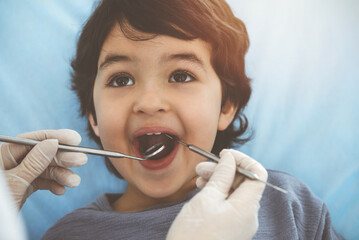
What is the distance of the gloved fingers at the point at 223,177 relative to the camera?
72cm

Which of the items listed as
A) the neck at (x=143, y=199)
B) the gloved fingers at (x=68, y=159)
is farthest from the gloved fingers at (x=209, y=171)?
the gloved fingers at (x=68, y=159)

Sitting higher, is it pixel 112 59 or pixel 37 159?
pixel 112 59

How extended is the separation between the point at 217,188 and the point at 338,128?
646 mm

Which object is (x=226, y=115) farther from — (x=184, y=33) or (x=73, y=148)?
(x=73, y=148)

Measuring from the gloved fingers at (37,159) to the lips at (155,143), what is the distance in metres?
0.22

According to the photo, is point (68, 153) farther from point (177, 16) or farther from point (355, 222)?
point (355, 222)

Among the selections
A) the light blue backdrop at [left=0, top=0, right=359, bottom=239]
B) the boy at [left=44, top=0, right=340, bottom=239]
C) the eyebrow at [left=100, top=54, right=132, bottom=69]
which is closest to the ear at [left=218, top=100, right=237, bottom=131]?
the boy at [left=44, top=0, right=340, bottom=239]

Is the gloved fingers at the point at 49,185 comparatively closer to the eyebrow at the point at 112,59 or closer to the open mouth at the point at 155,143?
the open mouth at the point at 155,143

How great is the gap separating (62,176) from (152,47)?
444 mm

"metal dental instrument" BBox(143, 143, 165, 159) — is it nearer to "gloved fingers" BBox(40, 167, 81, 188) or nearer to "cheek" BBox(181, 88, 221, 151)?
"cheek" BBox(181, 88, 221, 151)

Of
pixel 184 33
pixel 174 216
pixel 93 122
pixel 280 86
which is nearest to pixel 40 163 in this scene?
pixel 93 122

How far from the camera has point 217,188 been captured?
Answer: 72cm

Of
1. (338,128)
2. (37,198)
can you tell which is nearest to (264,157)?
(338,128)

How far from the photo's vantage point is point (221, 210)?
0.70 m
